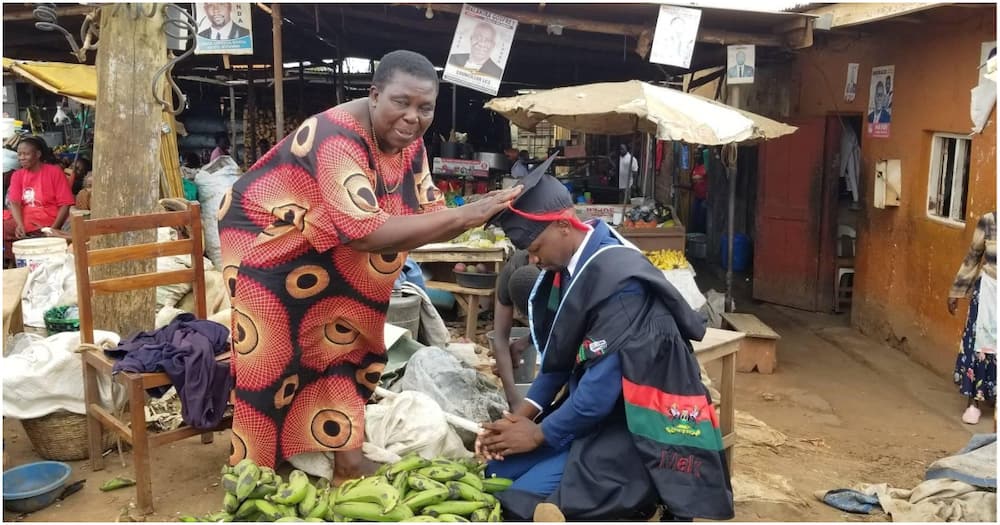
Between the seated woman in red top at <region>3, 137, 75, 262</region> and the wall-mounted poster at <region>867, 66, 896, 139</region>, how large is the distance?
8.21 meters

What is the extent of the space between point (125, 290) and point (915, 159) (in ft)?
22.1

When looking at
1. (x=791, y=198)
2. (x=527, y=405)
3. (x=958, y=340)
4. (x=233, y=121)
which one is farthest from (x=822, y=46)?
(x=233, y=121)

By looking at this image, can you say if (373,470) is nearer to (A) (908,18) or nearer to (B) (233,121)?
(A) (908,18)

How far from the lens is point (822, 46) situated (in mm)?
8727

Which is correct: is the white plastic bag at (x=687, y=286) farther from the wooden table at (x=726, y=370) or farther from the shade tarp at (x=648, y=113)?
the wooden table at (x=726, y=370)

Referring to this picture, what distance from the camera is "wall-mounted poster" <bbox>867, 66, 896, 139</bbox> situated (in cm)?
773

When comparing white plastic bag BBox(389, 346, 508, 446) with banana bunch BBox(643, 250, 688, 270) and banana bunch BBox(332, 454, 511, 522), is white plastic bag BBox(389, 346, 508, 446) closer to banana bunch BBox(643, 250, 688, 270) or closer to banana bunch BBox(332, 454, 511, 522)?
banana bunch BBox(332, 454, 511, 522)

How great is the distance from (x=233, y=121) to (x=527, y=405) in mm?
13475

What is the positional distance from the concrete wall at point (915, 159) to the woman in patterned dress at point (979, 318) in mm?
724

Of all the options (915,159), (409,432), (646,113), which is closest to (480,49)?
(646,113)

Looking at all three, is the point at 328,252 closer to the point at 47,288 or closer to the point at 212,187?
the point at 47,288

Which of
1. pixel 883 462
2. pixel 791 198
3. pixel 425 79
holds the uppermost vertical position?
pixel 425 79

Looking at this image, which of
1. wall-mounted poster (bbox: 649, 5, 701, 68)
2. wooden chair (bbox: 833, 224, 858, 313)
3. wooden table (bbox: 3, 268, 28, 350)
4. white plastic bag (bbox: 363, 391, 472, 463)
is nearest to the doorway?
wooden chair (bbox: 833, 224, 858, 313)

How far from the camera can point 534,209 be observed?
102 inches
